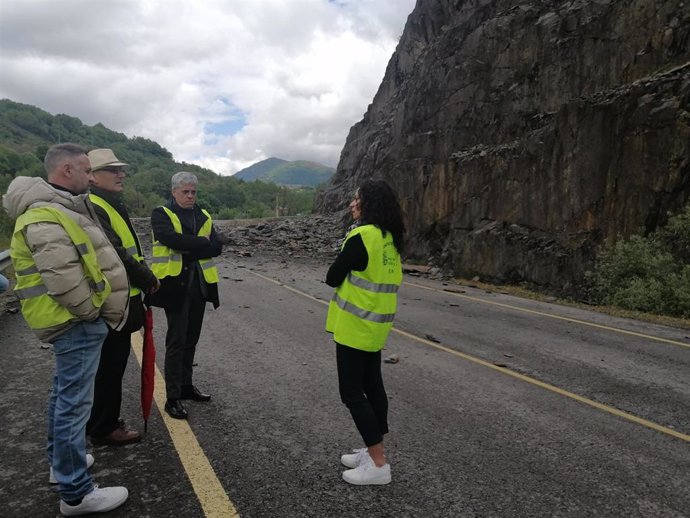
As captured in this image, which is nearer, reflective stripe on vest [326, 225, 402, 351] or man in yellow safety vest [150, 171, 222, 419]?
reflective stripe on vest [326, 225, 402, 351]

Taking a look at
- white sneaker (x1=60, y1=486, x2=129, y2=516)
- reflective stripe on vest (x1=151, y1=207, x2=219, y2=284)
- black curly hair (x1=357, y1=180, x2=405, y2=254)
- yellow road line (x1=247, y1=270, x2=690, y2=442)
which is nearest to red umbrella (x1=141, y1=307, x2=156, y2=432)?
reflective stripe on vest (x1=151, y1=207, x2=219, y2=284)

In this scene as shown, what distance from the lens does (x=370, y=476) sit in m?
3.27

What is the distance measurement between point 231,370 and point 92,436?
82.2 inches

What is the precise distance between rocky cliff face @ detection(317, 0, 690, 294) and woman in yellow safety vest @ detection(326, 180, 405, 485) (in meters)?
11.7

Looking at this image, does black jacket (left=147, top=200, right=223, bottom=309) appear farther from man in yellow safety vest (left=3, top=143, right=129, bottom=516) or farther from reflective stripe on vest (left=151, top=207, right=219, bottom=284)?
man in yellow safety vest (left=3, top=143, right=129, bottom=516)

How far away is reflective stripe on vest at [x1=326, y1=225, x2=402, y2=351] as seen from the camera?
128 inches

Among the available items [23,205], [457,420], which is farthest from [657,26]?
[23,205]

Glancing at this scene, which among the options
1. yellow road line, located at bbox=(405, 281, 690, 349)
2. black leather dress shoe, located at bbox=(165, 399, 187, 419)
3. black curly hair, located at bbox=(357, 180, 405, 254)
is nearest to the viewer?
black curly hair, located at bbox=(357, 180, 405, 254)

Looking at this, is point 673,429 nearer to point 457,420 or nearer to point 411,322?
point 457,420

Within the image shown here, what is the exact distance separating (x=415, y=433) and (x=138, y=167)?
528ft

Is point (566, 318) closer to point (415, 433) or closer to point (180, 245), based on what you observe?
point (415, 433)

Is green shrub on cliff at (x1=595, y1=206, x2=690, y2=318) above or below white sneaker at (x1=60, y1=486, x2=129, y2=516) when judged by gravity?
above

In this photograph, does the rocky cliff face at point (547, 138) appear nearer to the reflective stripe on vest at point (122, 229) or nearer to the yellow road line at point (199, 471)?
the yellow road line at point (199, 471)

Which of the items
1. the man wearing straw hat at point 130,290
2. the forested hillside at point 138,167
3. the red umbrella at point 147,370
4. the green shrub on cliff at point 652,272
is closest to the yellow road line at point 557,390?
the red umbrella at point 147,370
